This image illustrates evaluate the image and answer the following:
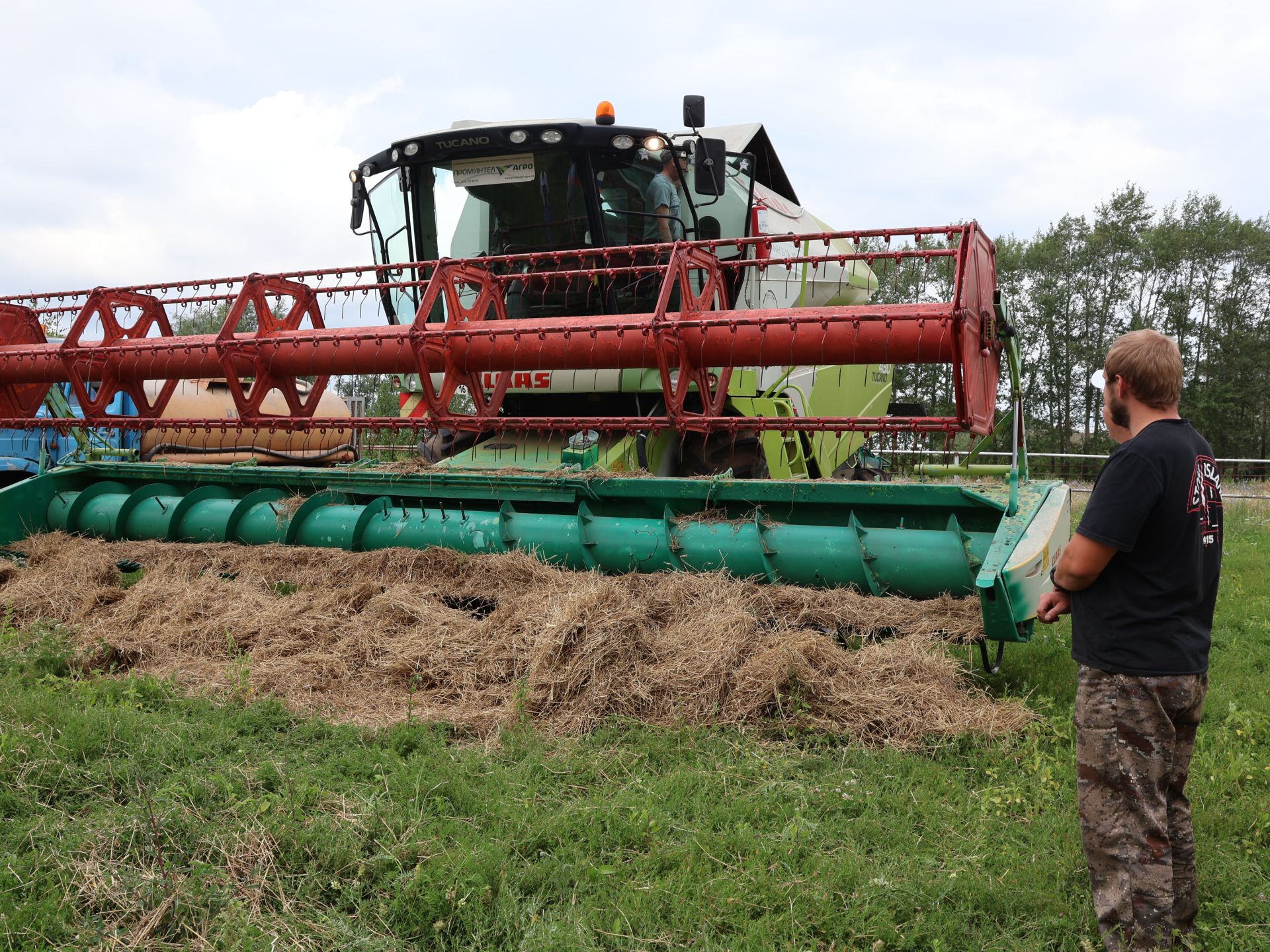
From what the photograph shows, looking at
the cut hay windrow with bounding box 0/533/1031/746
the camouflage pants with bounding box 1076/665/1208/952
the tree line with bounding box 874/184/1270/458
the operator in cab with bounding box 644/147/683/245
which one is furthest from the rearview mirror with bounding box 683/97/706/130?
the tree line with bounding box 874/184/1270/458

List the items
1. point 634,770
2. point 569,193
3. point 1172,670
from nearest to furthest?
point 1172,670 < point 634,770 < point 569,193

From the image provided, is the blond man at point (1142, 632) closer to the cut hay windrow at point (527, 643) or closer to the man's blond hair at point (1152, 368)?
the man's blond hair at point (1152, 368)

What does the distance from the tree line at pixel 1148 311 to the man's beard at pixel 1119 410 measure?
34278 mm

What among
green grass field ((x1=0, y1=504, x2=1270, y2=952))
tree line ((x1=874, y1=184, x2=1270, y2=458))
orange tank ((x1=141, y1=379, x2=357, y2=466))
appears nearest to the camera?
green grass field ((x1=0, y1=504, x2=1270, y2=952))

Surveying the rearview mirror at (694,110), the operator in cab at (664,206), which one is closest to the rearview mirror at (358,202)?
the operator in cab at (664,206)

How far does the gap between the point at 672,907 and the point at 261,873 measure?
1.11m

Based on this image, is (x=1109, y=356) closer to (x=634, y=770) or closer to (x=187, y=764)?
(x=634, y=770)

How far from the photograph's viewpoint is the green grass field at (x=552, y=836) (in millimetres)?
2342

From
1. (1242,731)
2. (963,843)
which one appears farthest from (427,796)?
(1242,731)

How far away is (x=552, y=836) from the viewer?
8.98 feet

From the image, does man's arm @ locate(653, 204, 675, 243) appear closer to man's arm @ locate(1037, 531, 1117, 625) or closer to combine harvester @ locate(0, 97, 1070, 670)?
combine harvester @ locate(0, 97, 1070, 670)

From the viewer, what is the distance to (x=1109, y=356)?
2.35 metres

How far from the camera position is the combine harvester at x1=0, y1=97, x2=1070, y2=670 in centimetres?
444

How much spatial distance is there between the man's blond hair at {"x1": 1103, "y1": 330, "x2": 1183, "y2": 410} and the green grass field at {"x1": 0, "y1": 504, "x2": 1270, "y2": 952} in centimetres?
139
